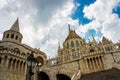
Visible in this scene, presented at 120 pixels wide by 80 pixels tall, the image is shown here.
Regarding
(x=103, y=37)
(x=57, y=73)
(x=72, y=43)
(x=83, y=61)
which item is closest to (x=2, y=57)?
(x=57, y=73)

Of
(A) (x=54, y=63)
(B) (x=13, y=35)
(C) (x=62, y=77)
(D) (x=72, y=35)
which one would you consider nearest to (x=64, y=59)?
(A) (x=54, y=63)

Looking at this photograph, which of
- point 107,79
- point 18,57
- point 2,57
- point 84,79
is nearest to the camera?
point 107,79

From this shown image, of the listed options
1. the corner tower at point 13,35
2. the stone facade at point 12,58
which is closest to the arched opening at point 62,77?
the stone facade at point 12,58

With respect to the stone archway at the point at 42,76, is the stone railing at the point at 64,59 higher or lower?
higher

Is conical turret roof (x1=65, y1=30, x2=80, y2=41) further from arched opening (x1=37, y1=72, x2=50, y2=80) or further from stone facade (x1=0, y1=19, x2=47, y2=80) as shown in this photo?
arched opening (x1=37, y1=72, x2=50, y2=80)

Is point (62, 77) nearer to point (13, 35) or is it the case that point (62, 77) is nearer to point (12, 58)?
point (12, 58)

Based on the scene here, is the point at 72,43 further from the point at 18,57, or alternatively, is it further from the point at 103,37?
the point at 18,57

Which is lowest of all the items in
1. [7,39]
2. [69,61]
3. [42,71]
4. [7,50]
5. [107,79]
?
[107,79]

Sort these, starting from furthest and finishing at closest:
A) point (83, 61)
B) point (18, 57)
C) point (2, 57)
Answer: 1. point (83, 61)
2. point (18, 57)
3. point (2, 57)

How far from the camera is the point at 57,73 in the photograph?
26094 mm

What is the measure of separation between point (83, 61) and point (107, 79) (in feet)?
41.9

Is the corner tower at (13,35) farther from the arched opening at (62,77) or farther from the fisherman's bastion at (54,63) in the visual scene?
the arched opening at (62,77)

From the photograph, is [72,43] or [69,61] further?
[72,43]

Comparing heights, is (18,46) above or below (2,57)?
above
